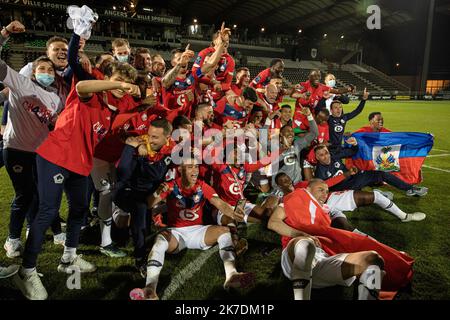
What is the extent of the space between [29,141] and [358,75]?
52.4m

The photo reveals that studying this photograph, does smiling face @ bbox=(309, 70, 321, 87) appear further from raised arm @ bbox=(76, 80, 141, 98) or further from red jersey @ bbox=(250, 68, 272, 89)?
raised arm @ bbox=(76, 80, 141, 98)

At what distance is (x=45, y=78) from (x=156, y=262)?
83.0 inches

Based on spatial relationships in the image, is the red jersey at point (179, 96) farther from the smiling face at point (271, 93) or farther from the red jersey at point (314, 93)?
the red jersey at point (314, 93)

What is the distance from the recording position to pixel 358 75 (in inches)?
1937

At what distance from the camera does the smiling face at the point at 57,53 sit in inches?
134

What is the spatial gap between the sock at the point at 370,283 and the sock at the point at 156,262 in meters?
1.63

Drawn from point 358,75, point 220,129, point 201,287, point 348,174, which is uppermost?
point 358,75

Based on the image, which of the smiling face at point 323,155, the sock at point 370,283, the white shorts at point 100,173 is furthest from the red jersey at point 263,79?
the sock at point 370,283

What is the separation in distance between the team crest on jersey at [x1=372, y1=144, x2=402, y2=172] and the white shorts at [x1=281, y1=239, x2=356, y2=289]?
161 inches

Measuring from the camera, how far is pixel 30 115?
3.28 metres

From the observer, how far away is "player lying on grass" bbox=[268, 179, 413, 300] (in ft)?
7.99
